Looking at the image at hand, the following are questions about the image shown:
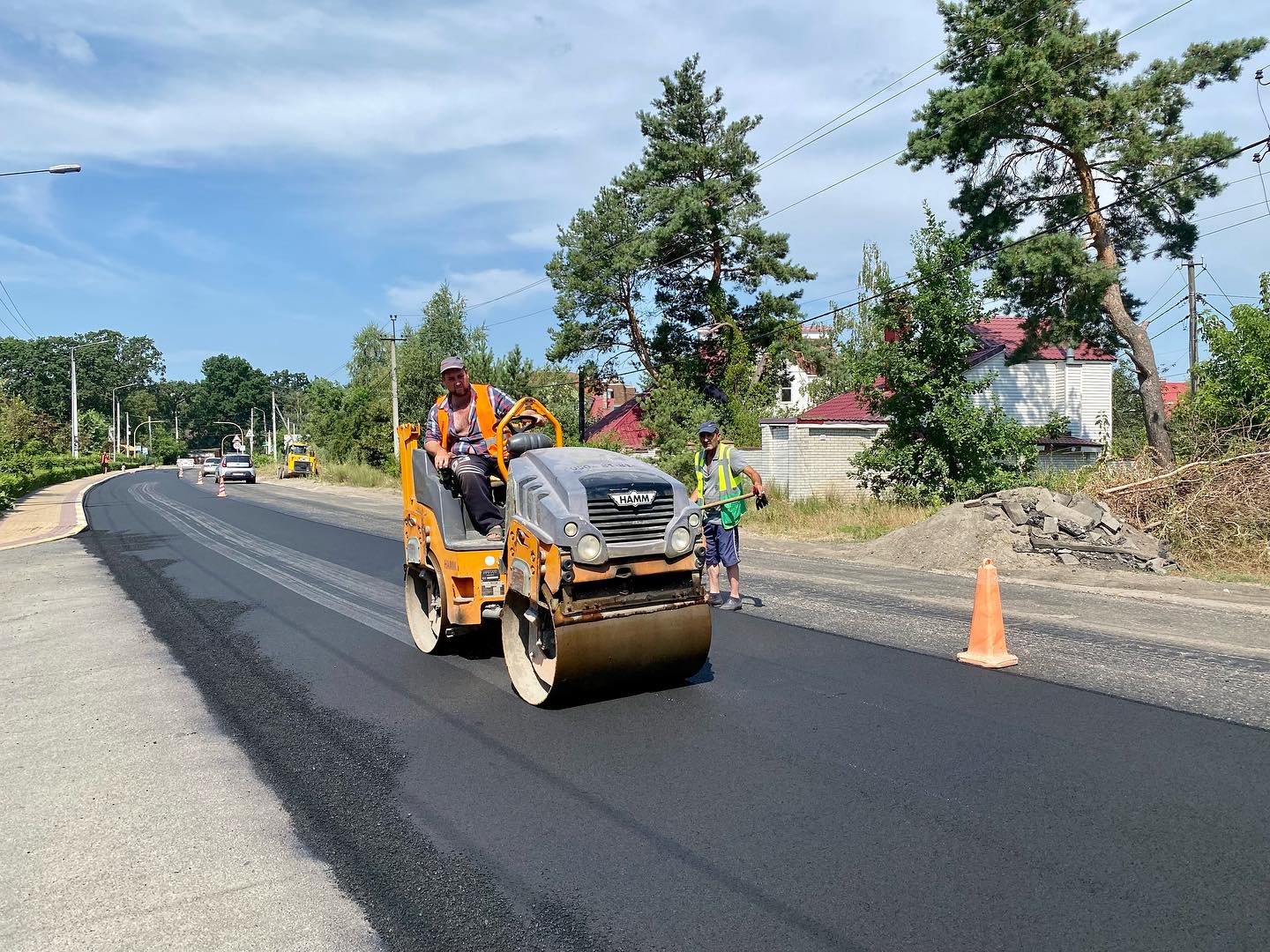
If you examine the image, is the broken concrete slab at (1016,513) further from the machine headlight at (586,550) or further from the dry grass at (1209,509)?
the machine headlight at (586,550)

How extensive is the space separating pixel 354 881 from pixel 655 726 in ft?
7.00

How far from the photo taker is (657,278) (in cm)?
3403

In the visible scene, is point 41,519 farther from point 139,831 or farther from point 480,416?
point 139,831

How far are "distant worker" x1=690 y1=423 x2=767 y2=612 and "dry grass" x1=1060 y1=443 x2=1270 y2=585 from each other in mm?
6484

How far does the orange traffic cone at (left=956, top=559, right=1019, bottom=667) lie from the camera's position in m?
6.49

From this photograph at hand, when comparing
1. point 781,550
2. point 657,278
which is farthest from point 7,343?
point 781,550

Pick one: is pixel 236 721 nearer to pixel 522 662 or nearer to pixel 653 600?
pixel 522 662

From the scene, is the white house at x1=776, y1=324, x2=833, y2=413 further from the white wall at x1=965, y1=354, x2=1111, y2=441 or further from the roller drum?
the roller drum

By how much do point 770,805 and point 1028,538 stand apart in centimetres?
1001

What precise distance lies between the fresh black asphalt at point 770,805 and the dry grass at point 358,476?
33.9 m

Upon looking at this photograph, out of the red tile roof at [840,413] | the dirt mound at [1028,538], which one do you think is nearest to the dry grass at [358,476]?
the red tile roof at [840,413]

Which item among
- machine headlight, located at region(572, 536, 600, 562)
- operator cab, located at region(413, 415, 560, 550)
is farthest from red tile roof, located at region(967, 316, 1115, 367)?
machine headlight, located at region(572, 536, 600, 562)

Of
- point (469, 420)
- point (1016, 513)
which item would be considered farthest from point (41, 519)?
point (1016, 513)

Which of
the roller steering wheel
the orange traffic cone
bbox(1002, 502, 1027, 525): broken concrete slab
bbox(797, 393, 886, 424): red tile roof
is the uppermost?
bbox(797, 393, 886, 424): red tile roof
